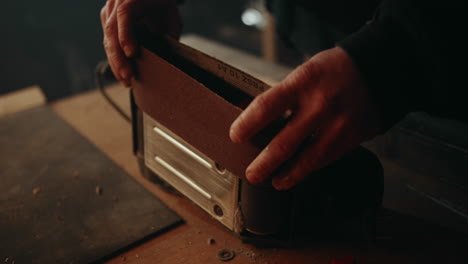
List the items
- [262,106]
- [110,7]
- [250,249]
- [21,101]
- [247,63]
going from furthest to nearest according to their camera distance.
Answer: [247,63], [21,101], [110,7], [250,249], [262,106]

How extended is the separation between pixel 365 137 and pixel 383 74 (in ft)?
0.24

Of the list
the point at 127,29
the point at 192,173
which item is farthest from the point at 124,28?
the point at 192,173

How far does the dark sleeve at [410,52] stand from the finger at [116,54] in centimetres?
31

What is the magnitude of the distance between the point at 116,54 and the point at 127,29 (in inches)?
1.6

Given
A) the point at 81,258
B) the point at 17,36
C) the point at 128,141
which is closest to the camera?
the point at 81,258

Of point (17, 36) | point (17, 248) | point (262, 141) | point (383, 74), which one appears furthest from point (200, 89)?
point (17, 36)

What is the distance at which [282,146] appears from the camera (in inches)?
17.5

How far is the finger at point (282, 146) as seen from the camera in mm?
442

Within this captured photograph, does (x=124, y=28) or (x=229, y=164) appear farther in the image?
(x=124, y=28)

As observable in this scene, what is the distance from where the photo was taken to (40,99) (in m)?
0.96

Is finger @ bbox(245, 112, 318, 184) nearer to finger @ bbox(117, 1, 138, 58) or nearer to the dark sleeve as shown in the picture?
the dark sleeve

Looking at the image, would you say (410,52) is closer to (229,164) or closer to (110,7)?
(229,164)

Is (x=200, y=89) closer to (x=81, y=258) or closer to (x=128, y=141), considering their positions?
(x=81, y=258)

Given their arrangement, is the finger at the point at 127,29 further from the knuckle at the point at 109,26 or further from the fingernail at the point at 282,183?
the fingernail at the point at 282,183
